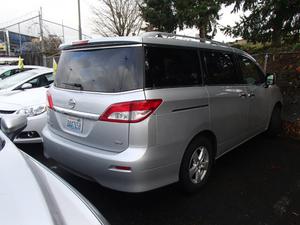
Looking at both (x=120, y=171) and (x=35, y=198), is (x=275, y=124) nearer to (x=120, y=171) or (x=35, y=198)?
(x=120, y=171)

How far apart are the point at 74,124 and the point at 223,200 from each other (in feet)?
6.19

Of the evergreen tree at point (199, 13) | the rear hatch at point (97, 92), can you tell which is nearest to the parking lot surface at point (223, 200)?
the rear hatch at point (97, 92)

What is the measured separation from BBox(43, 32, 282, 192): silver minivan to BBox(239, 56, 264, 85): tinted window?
75cm

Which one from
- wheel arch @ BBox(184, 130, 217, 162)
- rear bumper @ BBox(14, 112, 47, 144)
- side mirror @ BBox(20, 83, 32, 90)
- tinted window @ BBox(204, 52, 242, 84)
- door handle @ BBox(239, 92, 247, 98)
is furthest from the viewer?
side mirror @ BBox(20, 83, 32, 90)

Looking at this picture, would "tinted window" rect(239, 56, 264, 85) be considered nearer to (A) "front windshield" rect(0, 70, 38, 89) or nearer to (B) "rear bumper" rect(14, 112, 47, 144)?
(B) "rear bumper" rect(14, 112, 47, 144)

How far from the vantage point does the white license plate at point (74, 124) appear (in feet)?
10.5

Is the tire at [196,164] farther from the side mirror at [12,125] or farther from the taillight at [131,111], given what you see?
the side mirror at [12,125]

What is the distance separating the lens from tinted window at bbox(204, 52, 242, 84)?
12.3 ft

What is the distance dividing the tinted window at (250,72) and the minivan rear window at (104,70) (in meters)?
2.26

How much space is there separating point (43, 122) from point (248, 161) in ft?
11.0

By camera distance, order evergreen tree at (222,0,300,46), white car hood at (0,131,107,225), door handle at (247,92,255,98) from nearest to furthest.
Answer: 1. white car hood at (0,131,107,225)
2. door handle at (247,92,255,98)
3. evergreen tree at (222,0,300,46)

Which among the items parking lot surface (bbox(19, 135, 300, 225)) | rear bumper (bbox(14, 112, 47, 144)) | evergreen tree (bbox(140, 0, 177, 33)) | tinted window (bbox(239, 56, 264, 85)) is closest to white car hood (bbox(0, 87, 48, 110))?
rear bumper (bbox(14, 112, 47, 144))

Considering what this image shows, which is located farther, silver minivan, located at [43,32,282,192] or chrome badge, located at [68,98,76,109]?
chrome badge, located at [68,98,76,109]

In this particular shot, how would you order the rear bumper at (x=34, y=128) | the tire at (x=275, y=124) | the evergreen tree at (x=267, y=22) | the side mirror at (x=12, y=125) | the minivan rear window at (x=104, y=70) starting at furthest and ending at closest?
the evergreen tree at (x=267, y=22)
the tire at (x=275, y=124)
the rear bumper at (x=34, y=128)
the minivan rear window at (x=104, y=70)
the side mirror at (x=12, y=125)
